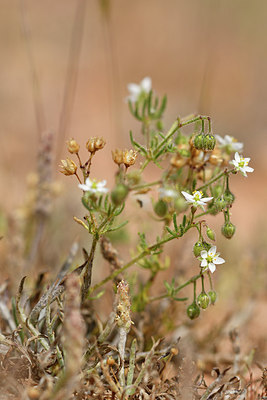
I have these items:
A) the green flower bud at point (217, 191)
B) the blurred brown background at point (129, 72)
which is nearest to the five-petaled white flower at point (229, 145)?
the green flower bud at point (217, 191)

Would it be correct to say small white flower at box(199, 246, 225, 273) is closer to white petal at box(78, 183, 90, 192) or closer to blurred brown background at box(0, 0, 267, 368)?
white petal at box(78, 183, 90, 192)

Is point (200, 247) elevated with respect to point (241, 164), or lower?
lower

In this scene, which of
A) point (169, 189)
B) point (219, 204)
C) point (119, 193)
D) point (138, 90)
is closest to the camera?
point (119, 193)

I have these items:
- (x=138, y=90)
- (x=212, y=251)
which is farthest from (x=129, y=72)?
(x=212, y=251)

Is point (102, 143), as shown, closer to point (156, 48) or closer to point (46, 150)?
point (46, 150)

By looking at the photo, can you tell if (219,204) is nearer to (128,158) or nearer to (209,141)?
(209,141)

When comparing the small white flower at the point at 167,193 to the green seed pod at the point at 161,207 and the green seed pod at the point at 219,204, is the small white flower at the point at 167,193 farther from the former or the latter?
Answer: the green seed pod at the point at 219,204

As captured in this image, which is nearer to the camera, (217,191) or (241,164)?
(241,164)
